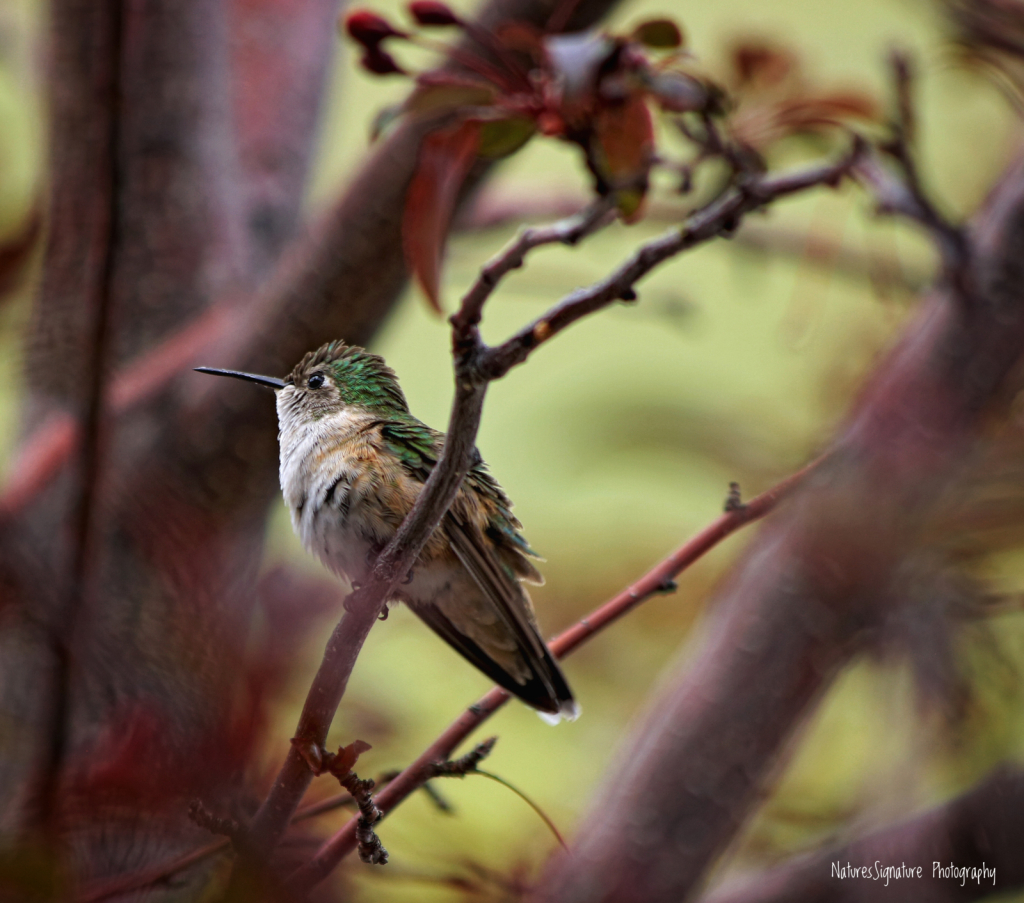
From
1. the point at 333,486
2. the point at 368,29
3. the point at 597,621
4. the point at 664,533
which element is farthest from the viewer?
the point at 664,533

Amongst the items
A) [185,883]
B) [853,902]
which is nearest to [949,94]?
[853,902]

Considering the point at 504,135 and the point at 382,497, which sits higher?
the point at 504,135

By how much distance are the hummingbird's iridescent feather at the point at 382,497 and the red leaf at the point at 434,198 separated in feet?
1.01

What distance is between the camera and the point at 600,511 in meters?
4.39

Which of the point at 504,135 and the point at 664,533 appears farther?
the point at 664,533

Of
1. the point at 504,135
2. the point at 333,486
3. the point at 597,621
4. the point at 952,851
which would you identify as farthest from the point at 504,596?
the point at 952,851

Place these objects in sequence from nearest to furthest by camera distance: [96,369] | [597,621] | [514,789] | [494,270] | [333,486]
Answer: [494,270]
[514,789]
[597,621]
[96,369]
[333,486]

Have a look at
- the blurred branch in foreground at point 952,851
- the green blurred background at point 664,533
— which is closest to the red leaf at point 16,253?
the green blurred background at point 664,533

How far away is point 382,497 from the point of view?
179cm

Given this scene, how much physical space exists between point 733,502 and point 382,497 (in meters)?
0.70

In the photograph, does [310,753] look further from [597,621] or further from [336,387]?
[336,387]

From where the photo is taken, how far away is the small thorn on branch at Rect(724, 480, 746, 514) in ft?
4.29

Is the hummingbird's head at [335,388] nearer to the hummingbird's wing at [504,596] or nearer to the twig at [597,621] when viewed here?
the hummingbird's wing at [504,596]

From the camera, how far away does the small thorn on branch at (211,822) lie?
3.16 feet
